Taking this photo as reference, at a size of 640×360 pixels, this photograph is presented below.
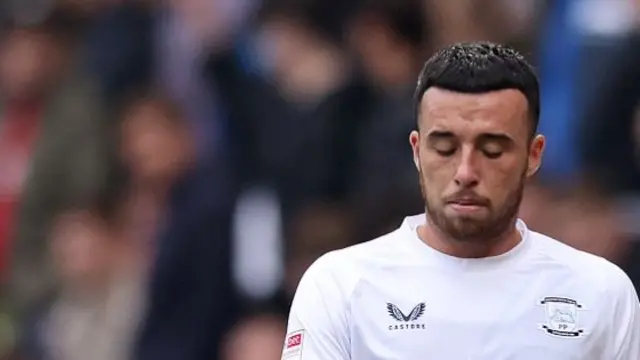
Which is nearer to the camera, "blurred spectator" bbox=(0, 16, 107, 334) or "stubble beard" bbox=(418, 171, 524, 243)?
"stubble beard" bbox=(418, 171, 524, 243)

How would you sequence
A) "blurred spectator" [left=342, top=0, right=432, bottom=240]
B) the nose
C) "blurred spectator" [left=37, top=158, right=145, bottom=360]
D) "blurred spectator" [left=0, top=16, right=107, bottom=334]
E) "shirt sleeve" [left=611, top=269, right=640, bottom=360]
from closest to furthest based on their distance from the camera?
the nose → "shirt sleeve" [left=611, top=269, right=640, bottom=360] → "blurred spectator" [left=342, top=0, right=432, bottom=240] → "blurred spectator" [left=37, top=158, right=145, bottom=360] → "blurred spectator" [left=0, top=16, right=107, bottom=334]

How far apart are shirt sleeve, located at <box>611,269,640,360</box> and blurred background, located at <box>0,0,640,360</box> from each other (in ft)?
9.57

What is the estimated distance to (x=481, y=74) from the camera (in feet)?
16.5

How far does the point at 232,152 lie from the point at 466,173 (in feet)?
15.9

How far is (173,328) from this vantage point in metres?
9.00

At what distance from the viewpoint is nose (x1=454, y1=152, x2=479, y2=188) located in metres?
4.91

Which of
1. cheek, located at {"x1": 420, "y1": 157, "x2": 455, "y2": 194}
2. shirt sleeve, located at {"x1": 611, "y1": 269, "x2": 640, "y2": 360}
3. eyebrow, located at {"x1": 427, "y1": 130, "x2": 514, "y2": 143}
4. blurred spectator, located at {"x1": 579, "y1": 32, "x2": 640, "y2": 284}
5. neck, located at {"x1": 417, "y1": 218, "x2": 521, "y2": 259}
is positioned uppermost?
eyebrow, located at {"x1": 427, "y1": 130, "x2": 514, "y2": 143}

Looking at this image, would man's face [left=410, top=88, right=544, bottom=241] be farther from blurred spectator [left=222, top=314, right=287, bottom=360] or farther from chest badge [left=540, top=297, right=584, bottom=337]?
blurred spectator [left=222, top=314, right=287, bottom=360]

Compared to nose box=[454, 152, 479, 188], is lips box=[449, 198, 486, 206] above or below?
below

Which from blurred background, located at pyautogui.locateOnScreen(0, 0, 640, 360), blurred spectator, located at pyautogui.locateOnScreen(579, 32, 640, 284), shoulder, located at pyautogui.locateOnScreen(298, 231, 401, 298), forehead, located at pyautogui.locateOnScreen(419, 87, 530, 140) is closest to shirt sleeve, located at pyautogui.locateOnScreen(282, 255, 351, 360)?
shoulder, located at pyautogui.locateOnScreen(298, 231, 401, 298)

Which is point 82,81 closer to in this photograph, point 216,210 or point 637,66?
point 216,210

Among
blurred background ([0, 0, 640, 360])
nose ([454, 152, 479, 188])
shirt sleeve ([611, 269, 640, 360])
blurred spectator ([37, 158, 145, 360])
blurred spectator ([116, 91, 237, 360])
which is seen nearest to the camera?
nose ([454, 152, 479, 188])

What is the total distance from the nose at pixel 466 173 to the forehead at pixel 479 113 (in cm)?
6

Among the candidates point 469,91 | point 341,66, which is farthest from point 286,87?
point 469,91
